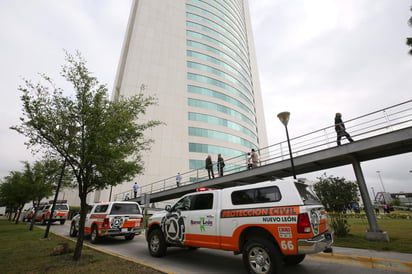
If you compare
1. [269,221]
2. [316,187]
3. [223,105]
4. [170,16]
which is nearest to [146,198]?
[316,187]

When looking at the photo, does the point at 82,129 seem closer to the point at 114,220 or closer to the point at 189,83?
the point at 114,220

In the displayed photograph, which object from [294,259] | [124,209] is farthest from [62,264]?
[294,259]

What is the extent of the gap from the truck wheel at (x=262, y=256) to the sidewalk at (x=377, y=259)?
264 cm

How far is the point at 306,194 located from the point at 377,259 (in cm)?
268

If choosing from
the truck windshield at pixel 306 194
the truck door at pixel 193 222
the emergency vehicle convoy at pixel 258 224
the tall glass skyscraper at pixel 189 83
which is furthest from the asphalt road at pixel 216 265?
the tall glass skyscraper at pixel 189 83

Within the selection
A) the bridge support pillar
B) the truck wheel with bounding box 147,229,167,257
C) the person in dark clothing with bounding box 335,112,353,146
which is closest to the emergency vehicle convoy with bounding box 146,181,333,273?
the truck wheel with bounding box 147,229,167,257

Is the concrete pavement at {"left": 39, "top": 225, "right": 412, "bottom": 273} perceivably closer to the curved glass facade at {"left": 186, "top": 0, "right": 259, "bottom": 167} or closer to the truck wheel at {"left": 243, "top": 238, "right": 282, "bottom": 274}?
the truck wheel at {"left": 243, "top": 238, "right": 282, "bottom": 274}

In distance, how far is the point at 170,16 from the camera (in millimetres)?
43219

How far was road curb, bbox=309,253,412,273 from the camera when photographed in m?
4.87

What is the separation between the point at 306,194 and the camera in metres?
5.06

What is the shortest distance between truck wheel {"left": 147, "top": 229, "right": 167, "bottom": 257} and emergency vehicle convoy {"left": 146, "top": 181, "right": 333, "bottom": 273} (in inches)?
12.9

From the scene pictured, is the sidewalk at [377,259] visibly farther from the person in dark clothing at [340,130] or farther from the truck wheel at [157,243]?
the person in dark clothing at [340,130]

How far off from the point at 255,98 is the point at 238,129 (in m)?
16.9

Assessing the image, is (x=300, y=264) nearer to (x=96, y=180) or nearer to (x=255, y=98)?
(x=96, y=180)
